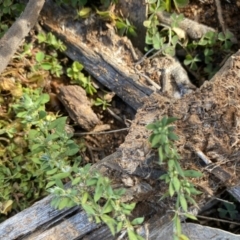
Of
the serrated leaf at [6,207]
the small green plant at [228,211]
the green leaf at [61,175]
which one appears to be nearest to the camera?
the green leaf at [61,175]

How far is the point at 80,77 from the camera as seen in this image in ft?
8.51

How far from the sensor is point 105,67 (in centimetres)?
253

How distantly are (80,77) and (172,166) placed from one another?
100cm

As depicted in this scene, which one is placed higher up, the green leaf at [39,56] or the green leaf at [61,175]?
the green leaf at [39,56]

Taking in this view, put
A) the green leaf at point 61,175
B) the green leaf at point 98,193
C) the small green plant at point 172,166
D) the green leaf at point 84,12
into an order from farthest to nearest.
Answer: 1. the green leaf at point 84,12
2. the green leaf at point 61,175
3. the green leaf at point 98,193
4. the small green plant at point 172,166

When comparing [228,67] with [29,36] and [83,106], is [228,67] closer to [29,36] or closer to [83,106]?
[83,106]

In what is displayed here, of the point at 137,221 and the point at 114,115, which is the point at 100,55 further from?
the point at 137,221

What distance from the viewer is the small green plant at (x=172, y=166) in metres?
1.73

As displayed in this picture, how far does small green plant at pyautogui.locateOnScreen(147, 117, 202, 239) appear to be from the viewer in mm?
1729

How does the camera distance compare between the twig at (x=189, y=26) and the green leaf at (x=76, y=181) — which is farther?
the twig at (x=189, y=26)

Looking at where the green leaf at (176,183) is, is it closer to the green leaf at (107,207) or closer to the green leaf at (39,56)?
the green leaf at (107,207)

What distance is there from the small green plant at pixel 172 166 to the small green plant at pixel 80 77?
2.65 ft

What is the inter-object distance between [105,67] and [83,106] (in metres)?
0.24

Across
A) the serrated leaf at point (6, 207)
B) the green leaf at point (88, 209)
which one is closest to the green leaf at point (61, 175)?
the green leaf at point (88, 209)
